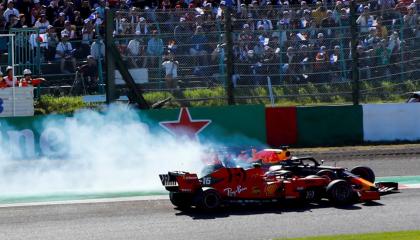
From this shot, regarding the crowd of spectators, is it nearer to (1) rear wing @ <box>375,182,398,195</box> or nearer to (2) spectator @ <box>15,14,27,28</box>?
(2) spectator @ <box>15,14,27,28</box>

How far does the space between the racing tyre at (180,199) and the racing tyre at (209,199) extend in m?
0.29

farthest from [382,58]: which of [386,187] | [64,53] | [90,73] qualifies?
[64,53]

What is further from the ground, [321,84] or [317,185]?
[321,84]

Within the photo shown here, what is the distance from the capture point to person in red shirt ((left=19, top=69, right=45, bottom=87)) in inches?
840

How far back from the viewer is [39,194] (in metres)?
15.4

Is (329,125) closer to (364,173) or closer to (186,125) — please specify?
(186,125)

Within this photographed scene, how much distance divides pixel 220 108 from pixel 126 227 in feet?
28.6

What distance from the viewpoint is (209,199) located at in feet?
42.2

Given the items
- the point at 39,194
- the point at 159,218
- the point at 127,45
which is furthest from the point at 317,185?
the point at 127,45

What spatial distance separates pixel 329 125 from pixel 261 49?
8.29ft

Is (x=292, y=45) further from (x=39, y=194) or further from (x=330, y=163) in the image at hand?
(x=39, y=194)

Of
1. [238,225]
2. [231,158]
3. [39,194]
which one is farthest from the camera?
[39,194]

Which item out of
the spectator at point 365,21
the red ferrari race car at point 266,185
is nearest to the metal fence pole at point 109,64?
the spectator at point 365,21

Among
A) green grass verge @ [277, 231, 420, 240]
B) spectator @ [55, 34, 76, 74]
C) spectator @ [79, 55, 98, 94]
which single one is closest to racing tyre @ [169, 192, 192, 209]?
green grass verge @ [277, 231, 420, 240]
